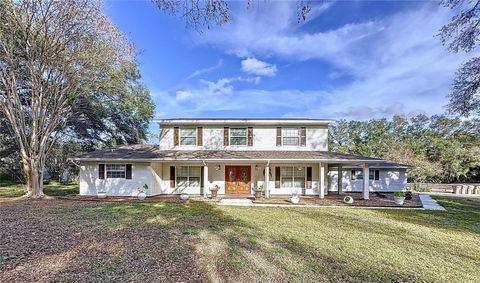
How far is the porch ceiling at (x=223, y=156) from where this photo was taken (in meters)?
14.1

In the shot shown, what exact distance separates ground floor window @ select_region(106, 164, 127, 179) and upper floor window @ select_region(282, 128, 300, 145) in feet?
34.6

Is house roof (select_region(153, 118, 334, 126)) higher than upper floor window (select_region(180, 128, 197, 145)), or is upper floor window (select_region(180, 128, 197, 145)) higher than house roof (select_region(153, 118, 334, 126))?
house roof (select_region(153, 118, 334, 126))

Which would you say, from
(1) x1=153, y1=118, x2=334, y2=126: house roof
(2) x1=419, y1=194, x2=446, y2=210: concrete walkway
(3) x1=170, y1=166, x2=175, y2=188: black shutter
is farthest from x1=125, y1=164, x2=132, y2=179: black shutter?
(2) x1=419, y1=194, x2=446, y2=210: concrete walkway

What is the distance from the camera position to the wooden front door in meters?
16.5

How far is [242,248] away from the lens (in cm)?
582

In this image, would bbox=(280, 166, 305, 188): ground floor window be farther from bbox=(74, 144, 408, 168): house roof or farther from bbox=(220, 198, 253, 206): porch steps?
bbox=(220, 198, 253, 206): porch steps

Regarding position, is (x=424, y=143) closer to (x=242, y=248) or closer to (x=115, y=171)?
(x=242, y=248)

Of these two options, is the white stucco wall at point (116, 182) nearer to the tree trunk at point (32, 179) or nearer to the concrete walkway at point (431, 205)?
the tree trunk at point (32, 179)

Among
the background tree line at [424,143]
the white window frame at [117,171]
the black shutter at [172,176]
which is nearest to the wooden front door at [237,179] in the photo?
the black shutter at [172,176]

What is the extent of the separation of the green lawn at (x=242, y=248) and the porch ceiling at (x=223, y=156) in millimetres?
4513

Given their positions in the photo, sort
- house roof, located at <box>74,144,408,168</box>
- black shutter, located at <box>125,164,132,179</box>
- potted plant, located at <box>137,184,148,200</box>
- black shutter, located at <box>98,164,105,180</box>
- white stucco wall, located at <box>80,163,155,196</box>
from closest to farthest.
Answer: potted plant, located at <box>137,184,148,200</box> < house roof, located at <box>74,144,408,168</box> < white stucco wall, located at <box>80,163,155,196</box> < black shutter, located at <box>125,164,132,179</box> < black shutter, located at <box>98,164,105,180</box>

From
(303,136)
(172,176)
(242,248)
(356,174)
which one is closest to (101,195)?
(172,176)

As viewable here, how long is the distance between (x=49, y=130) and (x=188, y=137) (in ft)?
26.8

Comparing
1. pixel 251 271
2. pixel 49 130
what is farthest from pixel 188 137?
pixel 251 271
